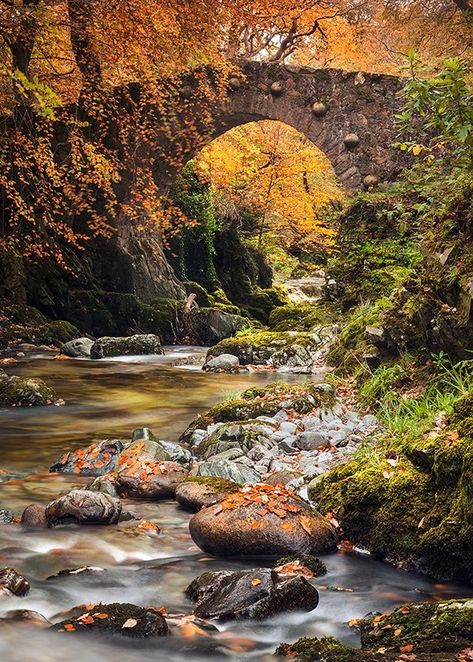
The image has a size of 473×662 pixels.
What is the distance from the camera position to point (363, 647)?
2.39m

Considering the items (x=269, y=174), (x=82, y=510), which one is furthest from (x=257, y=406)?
(x=269, y=174)

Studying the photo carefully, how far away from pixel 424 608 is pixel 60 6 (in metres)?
12.3

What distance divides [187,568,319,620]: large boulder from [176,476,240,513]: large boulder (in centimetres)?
108

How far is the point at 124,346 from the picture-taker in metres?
12.9

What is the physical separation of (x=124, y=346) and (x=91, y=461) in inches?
313

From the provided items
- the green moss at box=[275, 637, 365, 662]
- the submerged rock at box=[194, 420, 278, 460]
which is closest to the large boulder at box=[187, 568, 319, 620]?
the green moss at box=[275, 637, 365, 662]

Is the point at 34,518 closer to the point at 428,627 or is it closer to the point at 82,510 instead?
the point at 82,510

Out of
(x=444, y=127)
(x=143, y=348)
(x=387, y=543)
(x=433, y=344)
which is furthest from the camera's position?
(x=143, y=348)

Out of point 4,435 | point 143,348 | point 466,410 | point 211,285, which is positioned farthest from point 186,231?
point 466,410

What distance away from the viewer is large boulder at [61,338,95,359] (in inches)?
492

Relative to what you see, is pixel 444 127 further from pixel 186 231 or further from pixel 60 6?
pixel 186 231

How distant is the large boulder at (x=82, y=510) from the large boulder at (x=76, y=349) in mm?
8748

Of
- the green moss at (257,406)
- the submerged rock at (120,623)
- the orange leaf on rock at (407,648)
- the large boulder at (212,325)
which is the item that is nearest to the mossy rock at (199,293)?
the large boulder at (212,325)

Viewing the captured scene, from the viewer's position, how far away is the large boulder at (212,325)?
51.1ft
